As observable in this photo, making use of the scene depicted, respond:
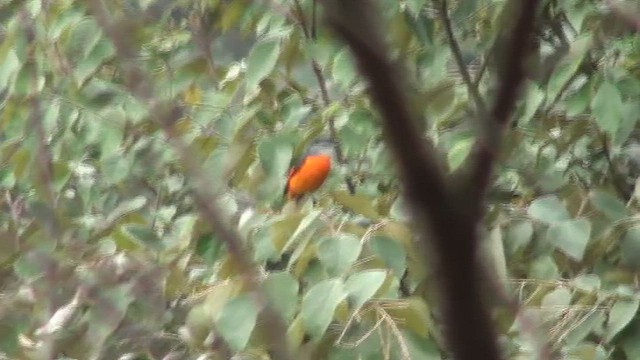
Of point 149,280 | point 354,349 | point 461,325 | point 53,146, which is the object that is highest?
point 461,325

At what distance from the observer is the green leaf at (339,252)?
1.10 m

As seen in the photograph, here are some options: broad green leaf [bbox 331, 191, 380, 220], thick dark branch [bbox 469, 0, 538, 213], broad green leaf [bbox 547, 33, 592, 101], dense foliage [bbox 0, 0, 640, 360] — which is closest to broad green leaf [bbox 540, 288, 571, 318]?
dense foliage [bbox 0, 0, 640, 360]

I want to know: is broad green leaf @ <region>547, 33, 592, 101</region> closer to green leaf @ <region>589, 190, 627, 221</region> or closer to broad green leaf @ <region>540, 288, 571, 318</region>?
green leaf @ <region>589, 190, 627, 221</region>

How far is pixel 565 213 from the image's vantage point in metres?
1.28

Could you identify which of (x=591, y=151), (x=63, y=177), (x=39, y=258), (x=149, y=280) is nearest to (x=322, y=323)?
(x=149, y=280)

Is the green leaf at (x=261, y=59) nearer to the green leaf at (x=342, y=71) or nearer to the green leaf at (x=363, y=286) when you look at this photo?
the green leaf at (x=342, y=71)

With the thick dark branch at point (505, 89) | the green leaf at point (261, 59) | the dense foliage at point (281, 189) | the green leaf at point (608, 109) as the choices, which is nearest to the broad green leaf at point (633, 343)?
the dense foliage at point (281, 189)

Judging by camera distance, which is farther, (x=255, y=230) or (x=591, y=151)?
(x=591, y=151)

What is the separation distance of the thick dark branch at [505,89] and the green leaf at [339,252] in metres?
0.72

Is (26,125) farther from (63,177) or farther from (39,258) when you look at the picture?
(39,258)

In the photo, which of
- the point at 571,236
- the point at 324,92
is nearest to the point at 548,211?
the point at 571,236

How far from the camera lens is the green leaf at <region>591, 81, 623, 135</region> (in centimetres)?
138

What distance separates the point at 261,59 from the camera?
4.94 ft

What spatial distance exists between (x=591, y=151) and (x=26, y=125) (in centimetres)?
89
